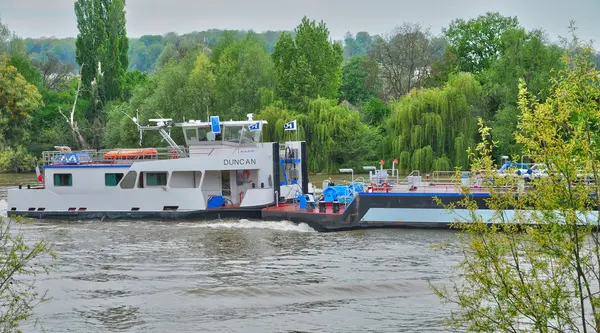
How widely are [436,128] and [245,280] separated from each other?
31418 millimetres

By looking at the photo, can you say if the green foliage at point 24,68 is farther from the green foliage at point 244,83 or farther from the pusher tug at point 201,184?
the pusher tug at point 201,184

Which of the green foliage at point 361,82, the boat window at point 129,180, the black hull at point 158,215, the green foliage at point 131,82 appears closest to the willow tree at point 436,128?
the black hull at point 158,215

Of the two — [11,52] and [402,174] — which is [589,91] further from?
[11,52]

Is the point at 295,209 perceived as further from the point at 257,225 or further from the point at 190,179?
the point at 190,179

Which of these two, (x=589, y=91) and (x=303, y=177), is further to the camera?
(x=303, y=177)

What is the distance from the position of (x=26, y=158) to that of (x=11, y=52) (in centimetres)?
2333

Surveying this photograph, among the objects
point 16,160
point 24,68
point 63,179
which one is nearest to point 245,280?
point 63,179

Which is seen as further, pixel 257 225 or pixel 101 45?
pixel 101 45

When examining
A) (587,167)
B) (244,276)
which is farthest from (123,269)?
(587,167)

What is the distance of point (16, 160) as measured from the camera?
65.8 m

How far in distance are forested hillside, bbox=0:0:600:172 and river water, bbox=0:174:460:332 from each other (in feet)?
74.1

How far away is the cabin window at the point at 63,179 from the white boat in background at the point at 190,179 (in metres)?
0.04

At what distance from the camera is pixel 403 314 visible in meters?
18.2

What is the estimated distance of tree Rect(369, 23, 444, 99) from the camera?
234 ft
